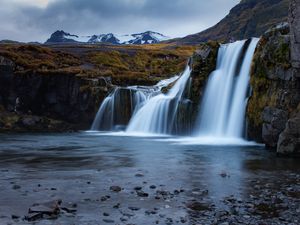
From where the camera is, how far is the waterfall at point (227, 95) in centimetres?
4053

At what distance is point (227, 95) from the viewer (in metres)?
42.6

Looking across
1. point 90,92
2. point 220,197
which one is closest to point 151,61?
point 90,92

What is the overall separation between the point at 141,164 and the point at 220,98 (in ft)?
66.5

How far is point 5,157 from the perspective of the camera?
28.6 meters

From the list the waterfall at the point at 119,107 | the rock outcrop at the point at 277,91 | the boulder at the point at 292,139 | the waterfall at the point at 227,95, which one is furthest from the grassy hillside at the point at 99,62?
the boulder at the point at 292,139

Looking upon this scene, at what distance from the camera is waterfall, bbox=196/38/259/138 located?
4053cm

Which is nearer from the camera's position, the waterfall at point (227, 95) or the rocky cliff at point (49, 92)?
the waterfall at point (227, 95)

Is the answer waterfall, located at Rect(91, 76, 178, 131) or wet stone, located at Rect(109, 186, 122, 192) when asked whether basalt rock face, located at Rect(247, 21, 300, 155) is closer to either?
wet stone, located at Rect(109, 186, 122, 192)

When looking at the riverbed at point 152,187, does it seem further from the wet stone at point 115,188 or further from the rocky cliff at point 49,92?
the rocky cliff at point 49,92

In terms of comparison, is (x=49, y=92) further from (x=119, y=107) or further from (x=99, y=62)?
(x=99, y=62)

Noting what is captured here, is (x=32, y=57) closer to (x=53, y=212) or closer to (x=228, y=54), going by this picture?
(x=228, y=54)

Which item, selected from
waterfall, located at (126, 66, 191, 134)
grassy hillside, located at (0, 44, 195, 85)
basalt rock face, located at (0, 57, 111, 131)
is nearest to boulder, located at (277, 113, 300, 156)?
waterfall, located at (126, 66, 191, 134)

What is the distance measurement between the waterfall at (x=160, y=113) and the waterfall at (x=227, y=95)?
446cm

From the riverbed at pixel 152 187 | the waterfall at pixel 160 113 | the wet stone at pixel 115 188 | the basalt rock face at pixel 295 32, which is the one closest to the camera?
the riverbed at pixel 152 187
